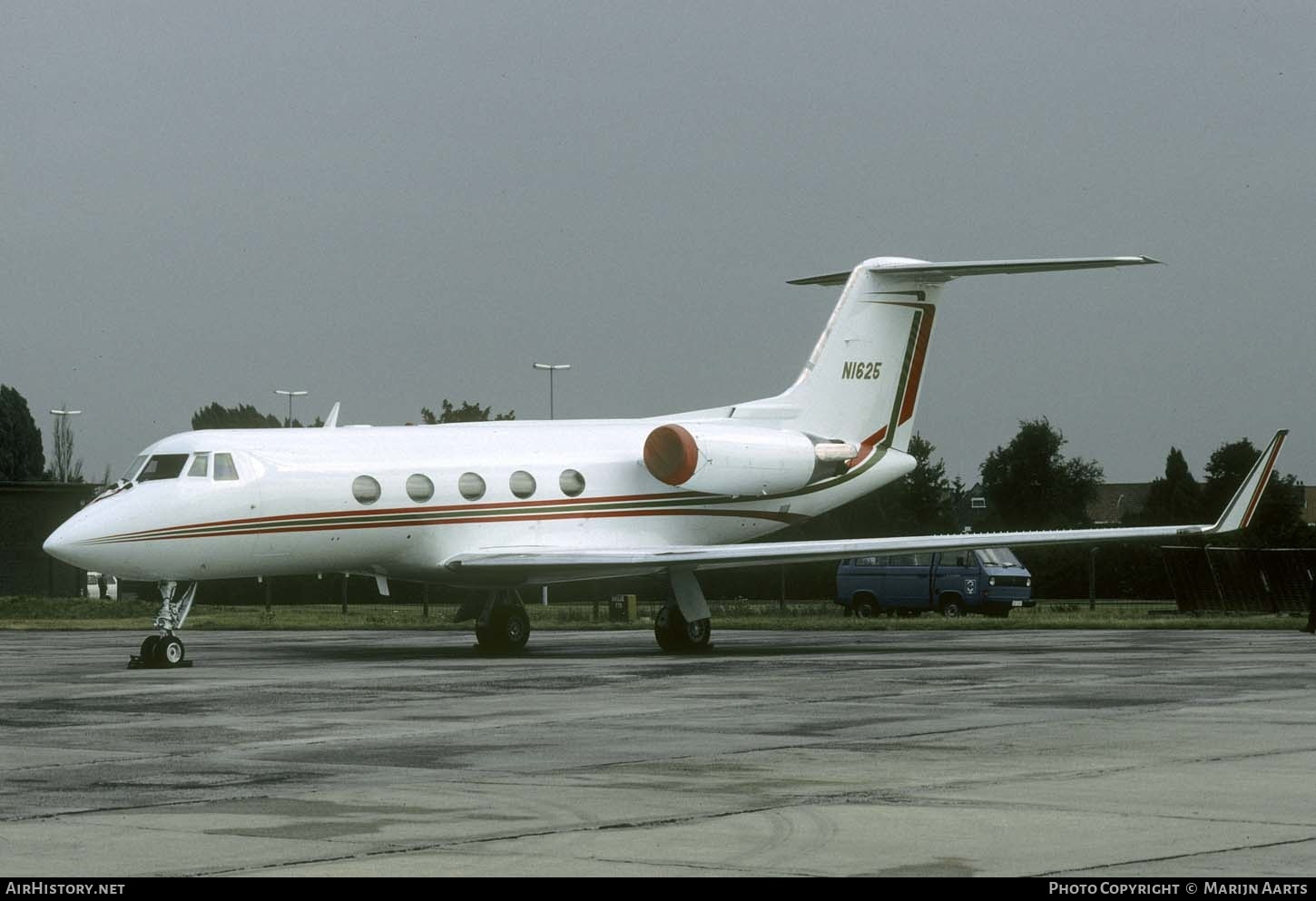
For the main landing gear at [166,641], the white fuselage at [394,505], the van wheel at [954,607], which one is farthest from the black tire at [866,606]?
the main landing gear at [166,641]

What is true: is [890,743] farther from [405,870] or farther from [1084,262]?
[1084,262]

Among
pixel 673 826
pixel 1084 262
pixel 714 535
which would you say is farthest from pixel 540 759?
pixel 1084 262

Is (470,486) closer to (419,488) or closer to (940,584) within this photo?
(419,488)

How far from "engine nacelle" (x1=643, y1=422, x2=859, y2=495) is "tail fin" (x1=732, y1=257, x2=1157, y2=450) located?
692mm

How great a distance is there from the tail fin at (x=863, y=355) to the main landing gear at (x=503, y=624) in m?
5.09

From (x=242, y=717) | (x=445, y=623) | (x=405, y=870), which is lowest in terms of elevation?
(x=445, y=623)

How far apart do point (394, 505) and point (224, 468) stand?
93.6 inches

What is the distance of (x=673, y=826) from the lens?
29.8 feet

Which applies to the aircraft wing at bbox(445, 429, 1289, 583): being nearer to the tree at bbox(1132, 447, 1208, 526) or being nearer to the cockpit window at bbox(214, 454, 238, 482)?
the cockpit window at bbox(214, 454, 238, 482)

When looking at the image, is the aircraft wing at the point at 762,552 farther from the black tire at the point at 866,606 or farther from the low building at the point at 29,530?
the low building at the point at 29,530

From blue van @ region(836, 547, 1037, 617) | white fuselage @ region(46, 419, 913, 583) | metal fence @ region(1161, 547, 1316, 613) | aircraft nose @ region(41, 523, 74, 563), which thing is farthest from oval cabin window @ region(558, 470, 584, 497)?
metal fence @ region(1161, 547, 1316, 613)

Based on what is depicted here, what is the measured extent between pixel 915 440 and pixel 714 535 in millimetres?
56110

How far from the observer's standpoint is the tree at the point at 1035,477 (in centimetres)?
9350

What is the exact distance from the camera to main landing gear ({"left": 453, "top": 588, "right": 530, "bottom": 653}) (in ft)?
87.2
